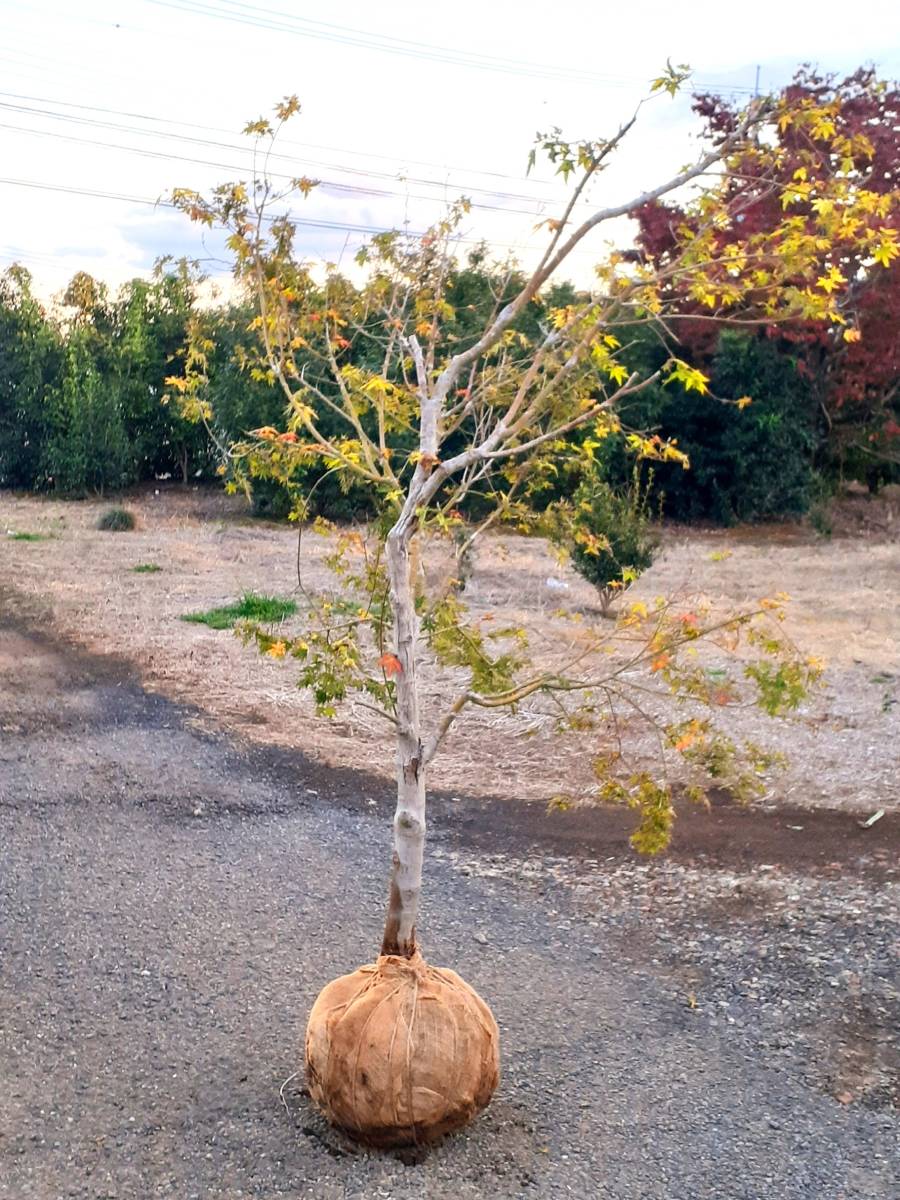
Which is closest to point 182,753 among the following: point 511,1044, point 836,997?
point 511,1044

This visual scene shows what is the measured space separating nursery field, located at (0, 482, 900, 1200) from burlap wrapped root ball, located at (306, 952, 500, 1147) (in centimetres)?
11

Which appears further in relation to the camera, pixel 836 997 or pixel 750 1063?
pixel 836 997

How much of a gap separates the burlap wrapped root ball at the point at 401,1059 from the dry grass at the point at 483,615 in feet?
3.33

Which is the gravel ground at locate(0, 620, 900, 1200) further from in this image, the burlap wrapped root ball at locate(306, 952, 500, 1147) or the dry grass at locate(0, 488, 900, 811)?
the dry grass at locate(0, 488, 900, 811)

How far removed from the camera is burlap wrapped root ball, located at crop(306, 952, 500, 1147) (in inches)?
119

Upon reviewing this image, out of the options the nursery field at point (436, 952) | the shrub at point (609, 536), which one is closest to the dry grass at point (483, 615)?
the nursery field at point (436, 952)

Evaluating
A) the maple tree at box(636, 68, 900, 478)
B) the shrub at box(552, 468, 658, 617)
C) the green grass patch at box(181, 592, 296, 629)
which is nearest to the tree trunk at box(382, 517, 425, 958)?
the shrub at box(552, 468, 658, 617)

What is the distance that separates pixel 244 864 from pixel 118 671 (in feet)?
11.6

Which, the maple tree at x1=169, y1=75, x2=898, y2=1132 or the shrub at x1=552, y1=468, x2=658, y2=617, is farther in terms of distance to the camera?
the shrub at x1=552, y1=468, x2=658, y2=617

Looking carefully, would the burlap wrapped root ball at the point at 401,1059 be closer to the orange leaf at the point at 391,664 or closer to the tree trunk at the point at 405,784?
the tree trunk at the point at 405,784

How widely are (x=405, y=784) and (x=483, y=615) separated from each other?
63.5 inches

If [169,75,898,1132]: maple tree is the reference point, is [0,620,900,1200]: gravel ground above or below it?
below

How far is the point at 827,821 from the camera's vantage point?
563cm

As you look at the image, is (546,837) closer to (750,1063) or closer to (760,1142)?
(750,1063)
